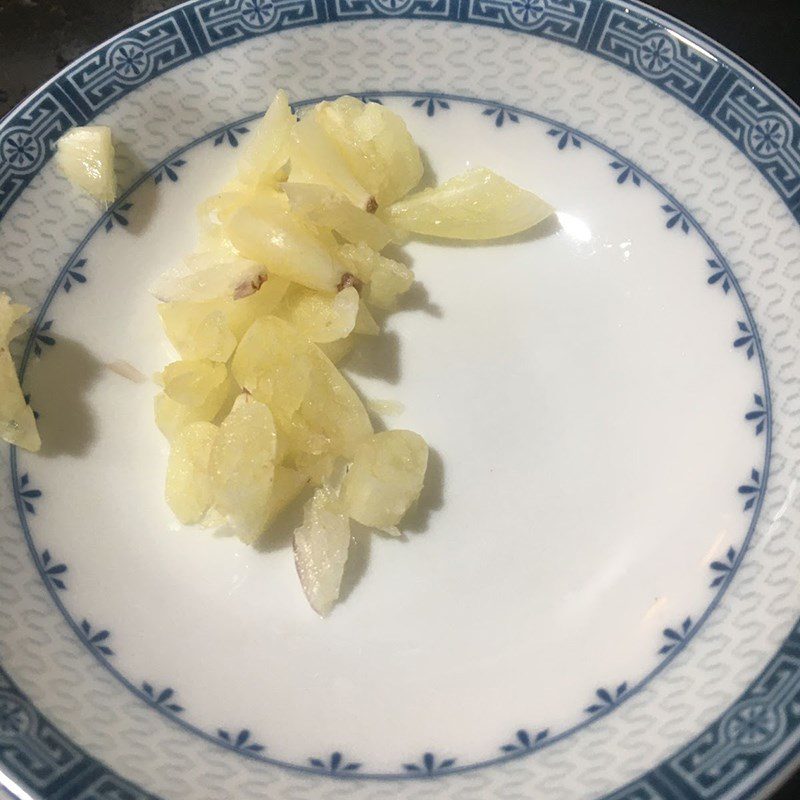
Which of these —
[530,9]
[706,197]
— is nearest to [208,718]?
[706,197]

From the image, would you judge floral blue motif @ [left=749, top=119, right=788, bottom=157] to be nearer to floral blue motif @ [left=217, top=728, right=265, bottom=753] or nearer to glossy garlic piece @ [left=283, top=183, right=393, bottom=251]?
glossy garlic piece @ [left=283, top=183, right=393, bottom=251]

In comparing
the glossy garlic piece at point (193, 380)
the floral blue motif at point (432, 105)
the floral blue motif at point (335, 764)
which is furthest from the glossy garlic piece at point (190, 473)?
the floral blue motif at point (432, 105)

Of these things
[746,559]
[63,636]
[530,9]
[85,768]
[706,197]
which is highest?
[530,9]

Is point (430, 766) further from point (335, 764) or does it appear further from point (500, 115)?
point (500, 115)

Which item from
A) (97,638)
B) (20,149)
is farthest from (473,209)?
(97,638)

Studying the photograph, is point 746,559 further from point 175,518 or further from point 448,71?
point 448,71
